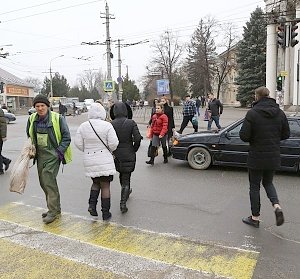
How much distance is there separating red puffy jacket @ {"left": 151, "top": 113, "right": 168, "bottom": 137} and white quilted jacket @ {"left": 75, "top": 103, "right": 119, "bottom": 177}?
404 centimetres

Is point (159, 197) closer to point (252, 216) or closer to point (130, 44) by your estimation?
point (252, 216)

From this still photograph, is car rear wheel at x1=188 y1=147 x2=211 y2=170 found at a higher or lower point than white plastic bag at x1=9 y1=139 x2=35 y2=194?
lower

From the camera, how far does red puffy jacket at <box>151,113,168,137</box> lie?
359 inches

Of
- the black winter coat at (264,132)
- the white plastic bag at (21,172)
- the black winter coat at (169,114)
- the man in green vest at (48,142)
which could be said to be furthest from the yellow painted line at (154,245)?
the black winter coat at (169,114)

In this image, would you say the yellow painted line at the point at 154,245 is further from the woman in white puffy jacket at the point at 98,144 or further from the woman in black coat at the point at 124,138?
the woman in black coat at the point at 124,138

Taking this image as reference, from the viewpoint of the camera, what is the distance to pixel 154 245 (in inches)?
171

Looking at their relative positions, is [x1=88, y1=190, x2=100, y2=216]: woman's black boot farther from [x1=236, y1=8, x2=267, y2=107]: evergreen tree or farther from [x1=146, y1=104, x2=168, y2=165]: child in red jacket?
[x1=236, y1=8, x2=267, y2=107]: evergreen tree

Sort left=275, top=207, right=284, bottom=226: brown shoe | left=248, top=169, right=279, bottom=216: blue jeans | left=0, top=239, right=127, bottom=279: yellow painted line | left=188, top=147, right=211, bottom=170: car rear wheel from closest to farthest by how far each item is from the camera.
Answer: left=0, top=239, right=127, bottom=279: yellow painted line < left=275, top=207, right=284, bottom=226: brown shoe < left=248, top=169, right=279, bottom=216: blue jeans < left=188, top=147, right=211, bottom=170: car rear wheel

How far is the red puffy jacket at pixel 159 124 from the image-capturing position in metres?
9.11

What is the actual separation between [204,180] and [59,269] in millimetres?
4546

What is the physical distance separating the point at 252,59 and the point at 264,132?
4480cm

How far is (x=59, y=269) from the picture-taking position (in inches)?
148

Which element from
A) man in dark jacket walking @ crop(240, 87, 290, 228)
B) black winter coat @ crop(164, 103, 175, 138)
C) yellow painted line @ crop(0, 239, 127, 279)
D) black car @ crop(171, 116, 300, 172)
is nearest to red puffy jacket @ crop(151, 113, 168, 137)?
black car @ crop(171, 116, 300, 172)

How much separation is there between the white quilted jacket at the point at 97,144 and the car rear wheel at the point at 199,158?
404cm
